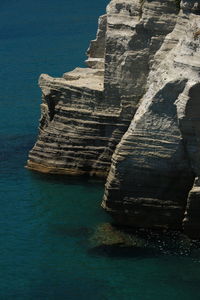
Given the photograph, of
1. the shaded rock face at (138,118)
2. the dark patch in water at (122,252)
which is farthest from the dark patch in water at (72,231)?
the dark patch in water at (122,252)

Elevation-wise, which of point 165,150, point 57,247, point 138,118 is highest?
point 138,118

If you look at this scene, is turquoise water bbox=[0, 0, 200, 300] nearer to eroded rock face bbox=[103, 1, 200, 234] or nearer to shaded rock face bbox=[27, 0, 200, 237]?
Result: shaded rock face bbox=[27, 0, 200, 237]

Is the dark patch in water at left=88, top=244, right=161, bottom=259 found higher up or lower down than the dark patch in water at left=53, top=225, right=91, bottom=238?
higher up

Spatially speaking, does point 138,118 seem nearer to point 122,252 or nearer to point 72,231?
point 122,252

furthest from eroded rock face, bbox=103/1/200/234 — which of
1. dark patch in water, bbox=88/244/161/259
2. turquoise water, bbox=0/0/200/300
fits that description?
turquoise water, bbox=0/0/200/300

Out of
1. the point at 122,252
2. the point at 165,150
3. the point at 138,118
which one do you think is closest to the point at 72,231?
the point at 122,252

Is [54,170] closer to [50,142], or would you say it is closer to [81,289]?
[50,142]
